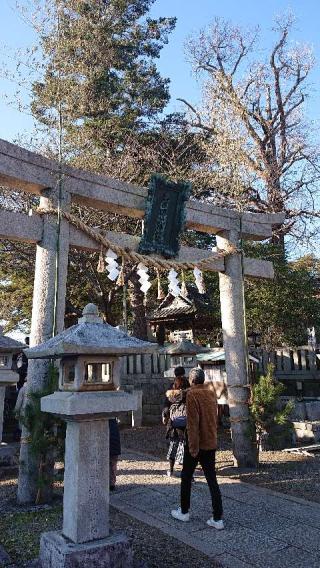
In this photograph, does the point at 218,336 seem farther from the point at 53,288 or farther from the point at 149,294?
the point at 53,288

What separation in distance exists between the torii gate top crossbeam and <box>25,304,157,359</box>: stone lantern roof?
9.41 ft

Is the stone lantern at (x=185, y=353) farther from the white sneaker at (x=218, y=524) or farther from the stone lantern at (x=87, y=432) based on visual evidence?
the stone lantern at (x=87, y=432)

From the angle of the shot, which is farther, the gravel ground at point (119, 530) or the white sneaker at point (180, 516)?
the white sneaker at point (180, 516)

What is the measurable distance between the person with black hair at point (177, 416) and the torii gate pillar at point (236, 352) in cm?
129

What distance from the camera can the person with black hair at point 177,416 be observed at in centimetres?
644

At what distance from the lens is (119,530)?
454cm

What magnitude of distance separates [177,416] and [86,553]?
3065mm

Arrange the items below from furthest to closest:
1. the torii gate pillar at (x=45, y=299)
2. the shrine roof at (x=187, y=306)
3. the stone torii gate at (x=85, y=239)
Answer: the shrine roof at (x=187, y=306) < the stone torii gate at (x=85, y=239) < the torii gate pillar at (x=45, y=299)

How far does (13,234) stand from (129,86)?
1493cm

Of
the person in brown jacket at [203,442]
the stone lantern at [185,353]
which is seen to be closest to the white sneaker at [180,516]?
the person in brown jacket at [203,442]

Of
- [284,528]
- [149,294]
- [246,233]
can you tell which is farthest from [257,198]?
[284,528]

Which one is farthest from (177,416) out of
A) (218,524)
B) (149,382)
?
(149,382)

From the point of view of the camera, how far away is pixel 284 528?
15.8 feet

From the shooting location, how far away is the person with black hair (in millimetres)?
6445
